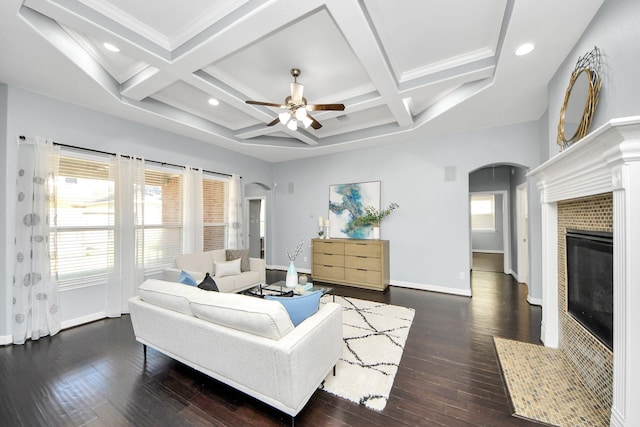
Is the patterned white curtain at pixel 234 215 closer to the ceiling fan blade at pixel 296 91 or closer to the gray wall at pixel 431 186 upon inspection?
the gray wall at pixel 431 186

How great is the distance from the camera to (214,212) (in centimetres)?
523

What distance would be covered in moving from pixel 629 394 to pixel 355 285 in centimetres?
370

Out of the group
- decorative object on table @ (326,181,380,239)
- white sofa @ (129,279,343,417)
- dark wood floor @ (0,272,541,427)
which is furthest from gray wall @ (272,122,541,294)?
white sofa @ (129,279,343,417)

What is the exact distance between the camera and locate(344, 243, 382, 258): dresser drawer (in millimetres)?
4770

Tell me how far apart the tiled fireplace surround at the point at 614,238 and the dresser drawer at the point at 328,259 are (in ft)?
10.3

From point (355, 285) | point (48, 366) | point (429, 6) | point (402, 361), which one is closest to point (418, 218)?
point (355, 285)

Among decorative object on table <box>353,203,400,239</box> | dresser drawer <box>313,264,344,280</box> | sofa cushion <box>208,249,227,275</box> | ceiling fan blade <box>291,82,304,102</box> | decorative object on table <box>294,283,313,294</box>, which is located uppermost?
ceiling fan blade <box>291,82,304,102</box>

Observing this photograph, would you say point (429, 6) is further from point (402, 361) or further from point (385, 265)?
point (385, 265)

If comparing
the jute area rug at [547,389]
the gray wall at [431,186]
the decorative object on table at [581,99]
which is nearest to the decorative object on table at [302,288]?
the jute area rug at [547,389]

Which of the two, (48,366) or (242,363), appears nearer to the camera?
(242,363)

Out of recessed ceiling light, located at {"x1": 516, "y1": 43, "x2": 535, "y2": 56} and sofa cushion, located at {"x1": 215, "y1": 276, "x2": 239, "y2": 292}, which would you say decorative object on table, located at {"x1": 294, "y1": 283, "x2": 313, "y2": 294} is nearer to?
sofa cushion, located at {"x1": 215, "y1": 276, "x2": 239, "y2": 292}

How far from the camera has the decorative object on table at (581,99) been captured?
1935 mm

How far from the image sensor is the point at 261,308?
5.42 feet

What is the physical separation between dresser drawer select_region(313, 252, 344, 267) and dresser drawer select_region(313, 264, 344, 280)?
0.06m
